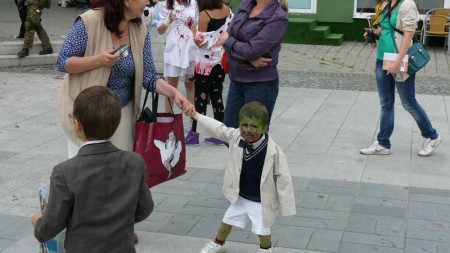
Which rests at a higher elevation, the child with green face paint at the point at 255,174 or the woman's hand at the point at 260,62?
the woman's hand at the point at 260,62

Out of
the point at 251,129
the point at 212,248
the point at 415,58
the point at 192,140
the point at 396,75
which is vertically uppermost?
the point at 251,129

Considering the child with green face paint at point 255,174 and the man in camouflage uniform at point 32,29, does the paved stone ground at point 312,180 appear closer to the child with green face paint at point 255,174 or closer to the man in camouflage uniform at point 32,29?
the child with green face paint at point 255,174

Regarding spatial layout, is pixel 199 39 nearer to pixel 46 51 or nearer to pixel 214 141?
pixel 214 141

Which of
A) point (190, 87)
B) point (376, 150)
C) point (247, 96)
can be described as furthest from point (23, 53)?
point (247, 96)

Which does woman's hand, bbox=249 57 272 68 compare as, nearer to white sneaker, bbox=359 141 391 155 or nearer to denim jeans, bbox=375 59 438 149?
denim jeans, bbox=375 59 438 149

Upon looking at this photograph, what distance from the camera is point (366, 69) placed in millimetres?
11953

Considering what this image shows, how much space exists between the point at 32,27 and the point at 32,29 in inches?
2.2

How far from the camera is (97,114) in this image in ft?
8.54

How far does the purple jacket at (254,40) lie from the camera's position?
15.1ft

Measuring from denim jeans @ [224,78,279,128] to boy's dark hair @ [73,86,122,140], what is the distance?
7.23 ft

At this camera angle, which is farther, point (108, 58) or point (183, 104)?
point (183, 104)

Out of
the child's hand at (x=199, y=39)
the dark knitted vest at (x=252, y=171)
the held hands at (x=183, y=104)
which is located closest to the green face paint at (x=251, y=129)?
the dark knitted vest at (x=252, y=171)

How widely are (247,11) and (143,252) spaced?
1.85m

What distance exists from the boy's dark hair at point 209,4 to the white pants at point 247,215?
2978mm
